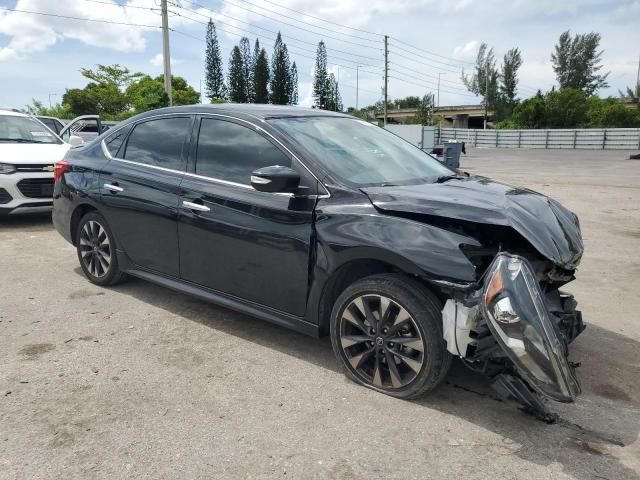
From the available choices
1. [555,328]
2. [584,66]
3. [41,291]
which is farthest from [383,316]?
[584,66]

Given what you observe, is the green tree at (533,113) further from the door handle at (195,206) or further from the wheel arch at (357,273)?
the wheel arch at (357,273)

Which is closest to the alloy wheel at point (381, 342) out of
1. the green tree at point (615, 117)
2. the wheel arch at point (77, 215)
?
the wheel arch at point (77, 215)

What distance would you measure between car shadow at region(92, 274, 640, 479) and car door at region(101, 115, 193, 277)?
63 cm

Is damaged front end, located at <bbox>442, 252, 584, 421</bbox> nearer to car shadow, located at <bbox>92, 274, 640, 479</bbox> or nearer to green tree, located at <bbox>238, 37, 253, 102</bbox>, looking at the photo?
car shadow, located at <bbox>92, 274, 640, 479</bbox>

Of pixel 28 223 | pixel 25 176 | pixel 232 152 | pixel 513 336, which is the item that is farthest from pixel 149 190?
pixel 28 223

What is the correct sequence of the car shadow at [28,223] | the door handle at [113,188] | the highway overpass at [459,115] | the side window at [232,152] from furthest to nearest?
the highway overpass at [459,115] < the car shadow at [28,223] < the door handle at [113,188] < the side window at [232,152]

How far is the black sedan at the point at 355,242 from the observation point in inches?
112

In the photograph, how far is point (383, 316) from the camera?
10.3ft

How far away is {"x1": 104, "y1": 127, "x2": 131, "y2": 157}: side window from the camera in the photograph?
488 centimetres

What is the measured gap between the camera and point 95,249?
16.6 feet

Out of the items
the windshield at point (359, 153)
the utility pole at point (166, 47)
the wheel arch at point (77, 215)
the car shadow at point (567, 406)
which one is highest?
the utility pole at point (166, 47)

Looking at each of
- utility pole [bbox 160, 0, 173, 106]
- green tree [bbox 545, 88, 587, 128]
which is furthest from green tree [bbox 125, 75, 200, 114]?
green tree [bbox 545, 88, 587, 128]

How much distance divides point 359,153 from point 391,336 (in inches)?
53.9

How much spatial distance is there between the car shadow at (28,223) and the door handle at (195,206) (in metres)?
4.89
